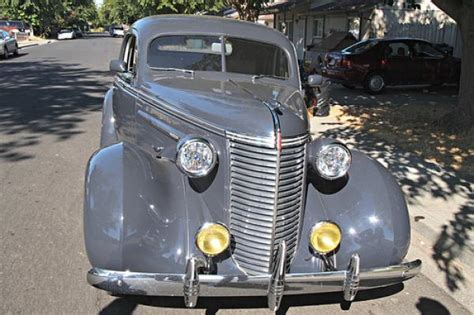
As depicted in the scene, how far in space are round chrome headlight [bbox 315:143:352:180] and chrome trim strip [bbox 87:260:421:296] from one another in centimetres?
68

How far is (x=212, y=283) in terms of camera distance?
Result: 2.81 meters

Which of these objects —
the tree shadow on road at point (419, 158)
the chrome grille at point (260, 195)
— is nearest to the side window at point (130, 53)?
the chrome grille at point (260, 195)

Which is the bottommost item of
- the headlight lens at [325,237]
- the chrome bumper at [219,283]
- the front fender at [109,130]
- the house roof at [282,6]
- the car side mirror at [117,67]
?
the chrome bumper at [219,283]

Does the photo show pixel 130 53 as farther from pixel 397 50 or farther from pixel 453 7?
pixel 397 50

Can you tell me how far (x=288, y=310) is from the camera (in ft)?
11.3

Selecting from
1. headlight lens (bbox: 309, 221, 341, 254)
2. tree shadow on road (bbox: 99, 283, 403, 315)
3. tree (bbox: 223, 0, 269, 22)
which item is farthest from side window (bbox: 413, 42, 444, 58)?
headlight lens (bbox: 309, 221, 341, 254)

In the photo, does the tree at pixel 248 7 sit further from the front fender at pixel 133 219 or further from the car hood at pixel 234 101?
the front fender at pixel 133 219

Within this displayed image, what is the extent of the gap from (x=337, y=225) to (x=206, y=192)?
35.2 inches

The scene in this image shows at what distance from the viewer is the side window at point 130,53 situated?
191 inches

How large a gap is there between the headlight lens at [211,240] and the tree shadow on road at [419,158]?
2065 mm

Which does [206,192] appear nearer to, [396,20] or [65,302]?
[65,302]

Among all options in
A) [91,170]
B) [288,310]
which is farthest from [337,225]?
[91,170]

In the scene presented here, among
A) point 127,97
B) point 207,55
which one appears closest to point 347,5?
point 207,55

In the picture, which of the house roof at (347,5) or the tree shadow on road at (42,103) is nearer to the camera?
the tree shadow on road at (42,103)
